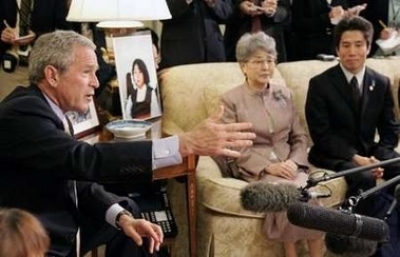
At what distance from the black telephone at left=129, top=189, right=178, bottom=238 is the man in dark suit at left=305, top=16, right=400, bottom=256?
74 cm

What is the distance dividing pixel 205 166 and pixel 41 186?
105cm

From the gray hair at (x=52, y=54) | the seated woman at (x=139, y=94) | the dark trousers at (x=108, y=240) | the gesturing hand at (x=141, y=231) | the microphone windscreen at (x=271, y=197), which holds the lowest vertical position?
the dark trousers at (x=108, y=240)

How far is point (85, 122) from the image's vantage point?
104 inches

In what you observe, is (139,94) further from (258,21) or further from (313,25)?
(313,25)

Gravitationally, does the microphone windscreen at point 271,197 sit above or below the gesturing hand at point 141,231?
above

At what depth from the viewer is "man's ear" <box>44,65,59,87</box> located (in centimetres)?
184

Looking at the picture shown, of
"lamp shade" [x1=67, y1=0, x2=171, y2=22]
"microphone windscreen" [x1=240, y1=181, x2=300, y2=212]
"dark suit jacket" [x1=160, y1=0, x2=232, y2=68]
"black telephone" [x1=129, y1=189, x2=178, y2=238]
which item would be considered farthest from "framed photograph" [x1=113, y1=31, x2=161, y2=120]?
"microphone windscreen" [x1=240, y1=181, x2=300, y2=212]

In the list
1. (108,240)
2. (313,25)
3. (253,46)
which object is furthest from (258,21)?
(108,240)

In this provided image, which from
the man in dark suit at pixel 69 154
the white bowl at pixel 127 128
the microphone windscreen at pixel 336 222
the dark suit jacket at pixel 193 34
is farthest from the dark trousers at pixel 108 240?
the dark suit jacket at pixel 193 34

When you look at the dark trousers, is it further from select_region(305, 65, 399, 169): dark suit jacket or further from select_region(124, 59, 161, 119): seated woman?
select_region(305, 65, 399, 169): dark suit jacket

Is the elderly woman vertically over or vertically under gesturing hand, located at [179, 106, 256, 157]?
under

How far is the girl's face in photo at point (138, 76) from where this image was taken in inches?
109

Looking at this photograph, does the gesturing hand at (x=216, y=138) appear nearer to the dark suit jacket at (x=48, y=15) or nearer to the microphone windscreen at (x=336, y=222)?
the microphone windscreen at (x=336, y=222)

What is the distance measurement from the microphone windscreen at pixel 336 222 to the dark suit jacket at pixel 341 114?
1.83m
